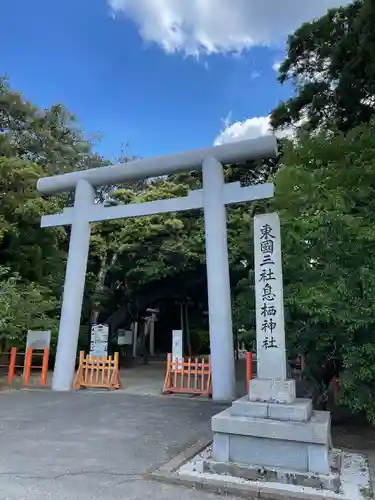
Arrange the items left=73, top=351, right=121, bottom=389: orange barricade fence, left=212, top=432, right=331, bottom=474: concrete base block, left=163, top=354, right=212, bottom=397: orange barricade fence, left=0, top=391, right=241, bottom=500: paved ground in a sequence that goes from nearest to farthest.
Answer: left=0, top=391, right=241, bottom=500: paved ground, left=212, top=432, right=331, bottom=474: concrete base block, left=163, top=354, right=212, bottom=397: orange barricade fence, left=73, top=351, right=121, bottom=389: orange barricade fence

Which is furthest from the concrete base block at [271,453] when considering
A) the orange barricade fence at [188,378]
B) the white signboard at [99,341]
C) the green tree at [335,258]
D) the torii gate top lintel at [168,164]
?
the white signboard at [99,341]

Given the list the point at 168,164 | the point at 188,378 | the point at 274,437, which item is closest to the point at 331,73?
the point at 168,164

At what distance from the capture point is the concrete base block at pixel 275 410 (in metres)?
4.45

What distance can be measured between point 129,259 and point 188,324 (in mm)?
6277

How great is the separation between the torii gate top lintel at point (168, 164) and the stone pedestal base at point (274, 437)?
21.2 ft

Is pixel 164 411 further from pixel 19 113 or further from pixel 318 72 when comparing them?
pixel 19 113

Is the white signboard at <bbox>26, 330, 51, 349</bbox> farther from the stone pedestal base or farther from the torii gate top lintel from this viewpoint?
the stone pedestal base

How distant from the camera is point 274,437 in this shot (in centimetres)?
436

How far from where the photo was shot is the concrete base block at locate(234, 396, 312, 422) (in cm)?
445

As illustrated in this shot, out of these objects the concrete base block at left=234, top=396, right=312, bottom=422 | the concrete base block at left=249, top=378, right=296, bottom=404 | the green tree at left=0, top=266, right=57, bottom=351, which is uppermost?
the green tree at left=0, top=266, right=57, bottom=351

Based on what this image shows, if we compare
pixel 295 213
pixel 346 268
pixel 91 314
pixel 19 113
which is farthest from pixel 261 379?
pixel 19 113

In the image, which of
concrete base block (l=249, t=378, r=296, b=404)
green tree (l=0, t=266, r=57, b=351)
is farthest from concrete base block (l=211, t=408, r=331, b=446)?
green tree (l=0, t=266, r=57, b=351)

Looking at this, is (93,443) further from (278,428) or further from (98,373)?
(98,373)

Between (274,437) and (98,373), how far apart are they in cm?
773
